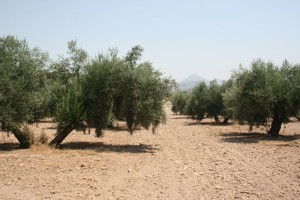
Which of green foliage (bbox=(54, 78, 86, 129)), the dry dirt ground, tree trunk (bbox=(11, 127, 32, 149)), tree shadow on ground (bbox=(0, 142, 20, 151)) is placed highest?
green foliage (bbox=(54, 78, 86, 129))

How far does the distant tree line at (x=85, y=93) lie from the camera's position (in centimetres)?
2081

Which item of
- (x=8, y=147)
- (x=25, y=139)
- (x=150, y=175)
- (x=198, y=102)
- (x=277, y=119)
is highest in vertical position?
(x=198, y=102)

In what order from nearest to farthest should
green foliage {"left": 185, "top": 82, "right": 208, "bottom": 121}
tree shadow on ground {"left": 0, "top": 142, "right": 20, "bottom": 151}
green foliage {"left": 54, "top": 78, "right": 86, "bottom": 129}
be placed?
1. tree shadow on ground {"left": 0, "top": 142, "right": 20, "bottom": 151}
2. green foliage {"left": 54, "top": 78, "right": 86, "bottom": 129}
3. green foliage {"left": 185, "top": 82, "right": 208, "bottom": 121}

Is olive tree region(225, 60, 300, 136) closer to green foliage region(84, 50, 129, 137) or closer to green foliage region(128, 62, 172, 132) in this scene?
green foliage region(128, 62, 172, 132)

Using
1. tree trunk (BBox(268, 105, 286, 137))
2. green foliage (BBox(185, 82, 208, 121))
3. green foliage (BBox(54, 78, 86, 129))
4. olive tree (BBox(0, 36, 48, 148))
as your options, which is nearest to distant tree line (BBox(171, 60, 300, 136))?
tree trunk (BBox(268, 105, 286, 137))

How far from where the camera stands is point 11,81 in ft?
64.9

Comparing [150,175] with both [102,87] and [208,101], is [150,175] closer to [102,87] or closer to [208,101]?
[102,87]

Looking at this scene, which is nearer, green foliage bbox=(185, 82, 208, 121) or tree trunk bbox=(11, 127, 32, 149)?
tree trunk bbox=(11, 127, 32, 149)

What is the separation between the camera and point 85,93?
73.0 feet

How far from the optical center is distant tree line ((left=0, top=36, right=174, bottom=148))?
20812mm

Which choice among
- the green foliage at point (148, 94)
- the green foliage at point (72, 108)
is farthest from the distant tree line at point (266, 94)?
the green foliage at point (72, 108)

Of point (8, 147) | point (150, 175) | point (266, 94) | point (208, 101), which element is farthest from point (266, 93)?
point (208, 101)

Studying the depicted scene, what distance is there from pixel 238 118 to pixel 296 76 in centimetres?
592

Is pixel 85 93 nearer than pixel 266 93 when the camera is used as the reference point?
Yes
